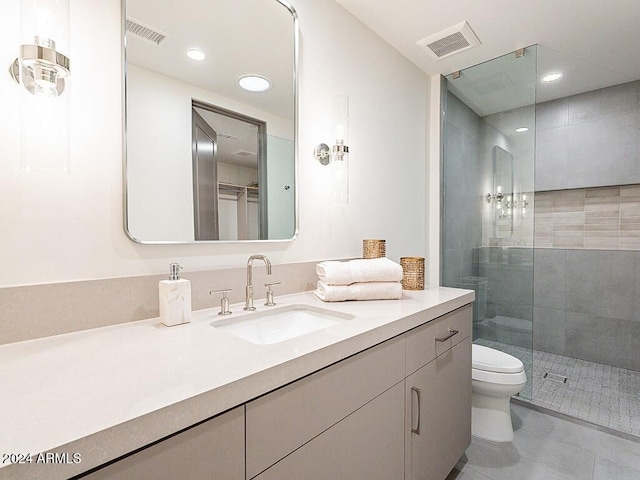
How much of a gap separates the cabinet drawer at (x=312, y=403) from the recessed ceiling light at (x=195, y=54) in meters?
1.15

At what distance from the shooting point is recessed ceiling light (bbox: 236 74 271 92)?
1.34 m

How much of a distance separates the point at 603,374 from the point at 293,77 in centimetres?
328

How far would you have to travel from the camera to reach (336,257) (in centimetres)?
170

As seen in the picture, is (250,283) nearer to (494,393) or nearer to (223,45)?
(223,45)

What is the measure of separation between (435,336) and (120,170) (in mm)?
1235

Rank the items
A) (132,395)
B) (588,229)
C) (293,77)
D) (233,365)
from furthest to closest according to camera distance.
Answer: (588,229) < (293,77) < (233,365) < (132,395)

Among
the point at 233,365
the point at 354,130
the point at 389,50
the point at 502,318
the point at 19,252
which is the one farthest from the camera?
the point at 502,318

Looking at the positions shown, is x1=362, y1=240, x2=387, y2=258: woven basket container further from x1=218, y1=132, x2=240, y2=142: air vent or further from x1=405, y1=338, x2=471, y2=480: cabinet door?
x1=218, y1=132, x2=240, y2=142: air vent

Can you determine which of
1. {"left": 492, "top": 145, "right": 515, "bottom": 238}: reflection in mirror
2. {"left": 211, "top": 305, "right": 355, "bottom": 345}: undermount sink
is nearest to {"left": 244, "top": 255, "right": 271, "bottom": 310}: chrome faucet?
{"left": 211, "top": 305, "right": 355, "bottom": 345}: undermount sink

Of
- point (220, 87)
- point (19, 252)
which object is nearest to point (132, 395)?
point (19, 252)

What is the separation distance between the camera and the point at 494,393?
1.82m

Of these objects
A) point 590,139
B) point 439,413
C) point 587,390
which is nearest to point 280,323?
point 439,413

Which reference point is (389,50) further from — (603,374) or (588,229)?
(603,374)

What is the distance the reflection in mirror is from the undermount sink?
5.96 feet
